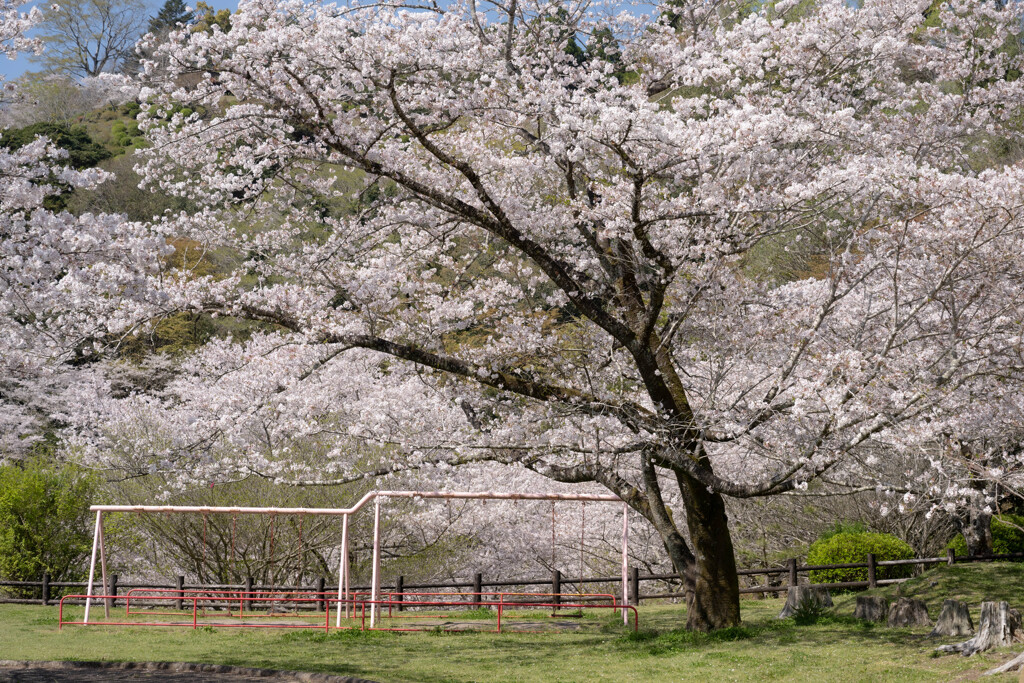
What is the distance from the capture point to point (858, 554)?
14.0 metres

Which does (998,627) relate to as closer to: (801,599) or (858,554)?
(801,599)

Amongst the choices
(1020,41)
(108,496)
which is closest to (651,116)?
(108,496)

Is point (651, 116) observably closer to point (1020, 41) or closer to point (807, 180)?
point (807, 180)

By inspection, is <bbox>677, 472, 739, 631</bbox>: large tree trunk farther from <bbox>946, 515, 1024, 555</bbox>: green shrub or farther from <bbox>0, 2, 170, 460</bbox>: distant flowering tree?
<bbox>946, 515, 1024, 555</bbox>: green shrub

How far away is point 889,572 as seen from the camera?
547 inches

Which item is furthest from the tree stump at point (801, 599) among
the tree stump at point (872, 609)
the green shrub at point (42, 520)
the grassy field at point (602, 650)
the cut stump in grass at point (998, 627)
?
the green shrub at point (42, 520)

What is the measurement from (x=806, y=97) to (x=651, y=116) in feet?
9.98

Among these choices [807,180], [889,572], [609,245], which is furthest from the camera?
[889,572]

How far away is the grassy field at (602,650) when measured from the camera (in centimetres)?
802

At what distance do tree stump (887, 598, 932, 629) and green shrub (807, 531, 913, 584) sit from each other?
12.4ft

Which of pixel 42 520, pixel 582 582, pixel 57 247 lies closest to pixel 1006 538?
pixel 582 582

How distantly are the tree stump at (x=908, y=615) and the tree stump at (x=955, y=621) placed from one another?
0.96 metres

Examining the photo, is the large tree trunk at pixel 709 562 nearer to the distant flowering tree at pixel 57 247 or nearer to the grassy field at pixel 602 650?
the grassy field at pixel 602 650

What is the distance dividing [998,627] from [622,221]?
470cm
